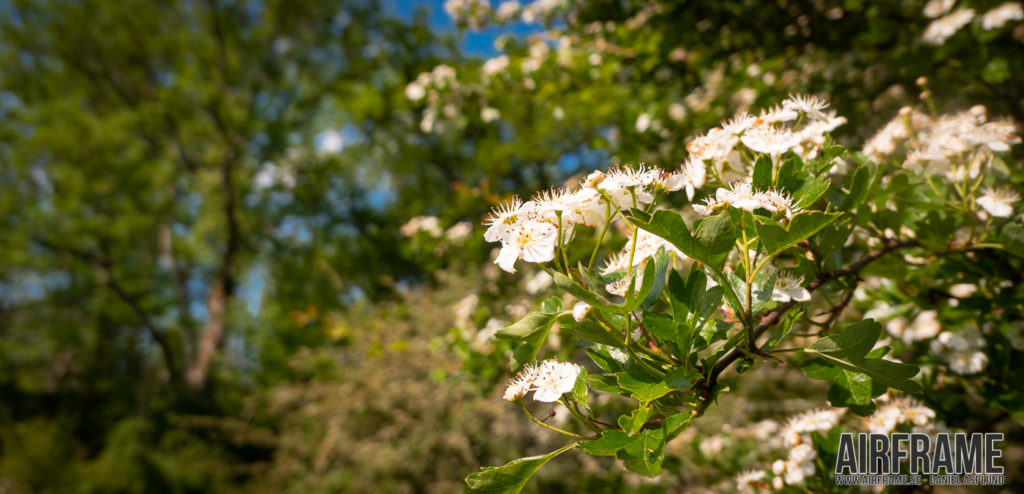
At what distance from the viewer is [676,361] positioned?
0.67 m

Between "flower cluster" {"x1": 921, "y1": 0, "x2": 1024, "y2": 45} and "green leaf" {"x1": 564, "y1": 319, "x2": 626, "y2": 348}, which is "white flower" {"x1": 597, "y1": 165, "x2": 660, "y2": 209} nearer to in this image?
"green leaf" {"x1": 564, "y1": 319, "x2": 626, "y2": 348}

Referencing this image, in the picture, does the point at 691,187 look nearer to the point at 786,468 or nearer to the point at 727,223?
the point at 727,223

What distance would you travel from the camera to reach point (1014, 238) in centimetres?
83

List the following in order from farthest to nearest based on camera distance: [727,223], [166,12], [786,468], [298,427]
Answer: [166,12] → [298,427] → [786,468] → [727,223]

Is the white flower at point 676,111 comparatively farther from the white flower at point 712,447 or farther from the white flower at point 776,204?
the white flower at point 776,204

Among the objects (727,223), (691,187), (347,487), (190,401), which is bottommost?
(347,487)

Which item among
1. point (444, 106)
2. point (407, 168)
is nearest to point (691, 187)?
point (444, 106)

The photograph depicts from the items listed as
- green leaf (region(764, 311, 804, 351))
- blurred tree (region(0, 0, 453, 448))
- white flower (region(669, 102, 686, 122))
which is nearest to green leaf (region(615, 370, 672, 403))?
green leaf (region(764, 311, 804, 351))

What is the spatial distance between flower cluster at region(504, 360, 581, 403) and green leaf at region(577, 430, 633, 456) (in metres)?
0.06

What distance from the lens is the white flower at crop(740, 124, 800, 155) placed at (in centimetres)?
74

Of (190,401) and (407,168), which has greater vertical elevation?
(407,168)

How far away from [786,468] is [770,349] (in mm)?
684

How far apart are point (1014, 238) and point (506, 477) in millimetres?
857

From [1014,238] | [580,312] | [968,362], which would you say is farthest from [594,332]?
[968,362]
